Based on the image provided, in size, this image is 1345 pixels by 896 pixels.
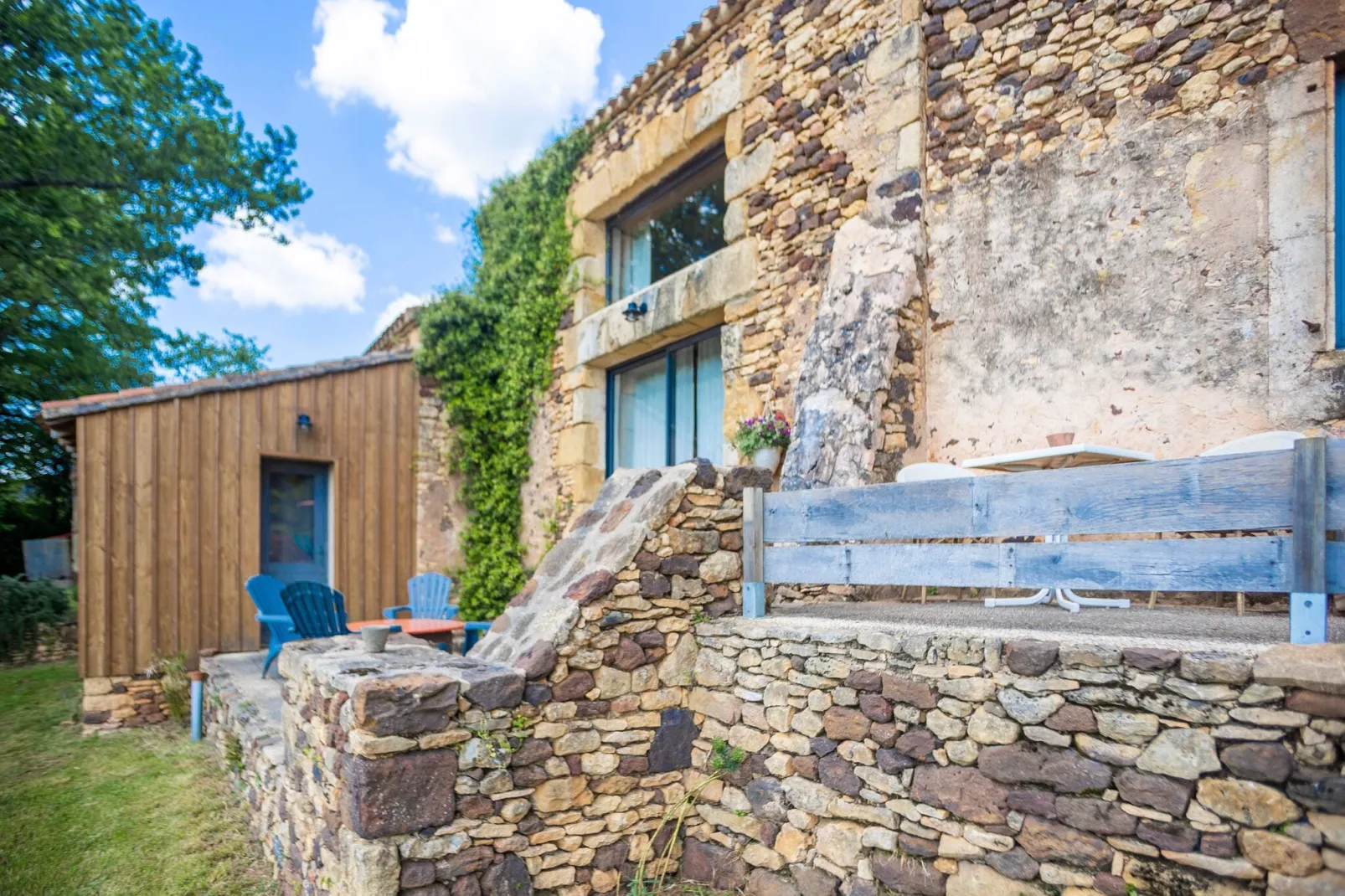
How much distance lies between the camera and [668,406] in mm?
6594

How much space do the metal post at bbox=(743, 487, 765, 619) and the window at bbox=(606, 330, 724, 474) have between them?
232 cm

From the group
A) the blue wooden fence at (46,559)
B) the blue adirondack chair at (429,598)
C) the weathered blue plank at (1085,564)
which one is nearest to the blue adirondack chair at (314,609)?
the blue adirondack chair at (429,598)

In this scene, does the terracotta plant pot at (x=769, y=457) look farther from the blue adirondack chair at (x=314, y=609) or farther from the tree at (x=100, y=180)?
the tree at (x=100, y=180)

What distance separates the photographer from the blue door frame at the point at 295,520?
697cm

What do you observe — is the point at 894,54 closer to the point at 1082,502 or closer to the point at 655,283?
the point at 655,283

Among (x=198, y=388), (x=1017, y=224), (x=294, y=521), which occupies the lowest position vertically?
(x=294, y=521)

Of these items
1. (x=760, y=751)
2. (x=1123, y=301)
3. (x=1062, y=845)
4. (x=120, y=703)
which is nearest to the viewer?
(x=1062, y=845)

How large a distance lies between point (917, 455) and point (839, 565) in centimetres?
177

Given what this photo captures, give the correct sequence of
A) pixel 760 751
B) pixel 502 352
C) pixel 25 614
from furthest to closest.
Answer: pixel 25 614, pixel 502 352, pixel 760 751

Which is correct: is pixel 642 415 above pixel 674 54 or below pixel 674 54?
below

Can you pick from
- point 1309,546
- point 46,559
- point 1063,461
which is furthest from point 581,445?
point 46,559

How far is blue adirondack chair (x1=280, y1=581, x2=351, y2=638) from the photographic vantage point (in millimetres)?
4902

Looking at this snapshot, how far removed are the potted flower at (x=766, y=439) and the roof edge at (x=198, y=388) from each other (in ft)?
15.5

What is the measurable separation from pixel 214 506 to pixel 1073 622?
6967 millimetres
